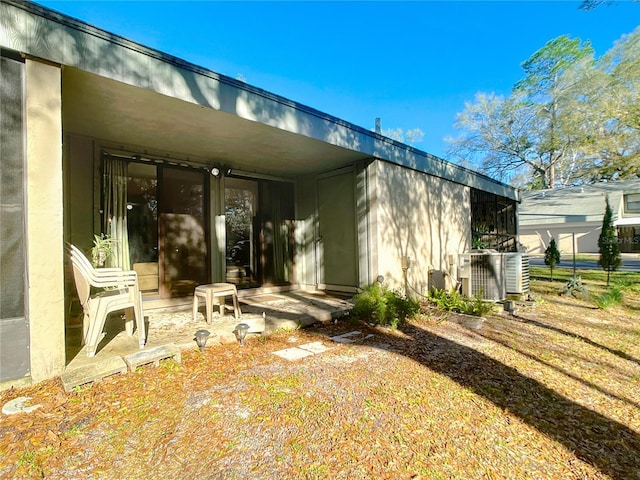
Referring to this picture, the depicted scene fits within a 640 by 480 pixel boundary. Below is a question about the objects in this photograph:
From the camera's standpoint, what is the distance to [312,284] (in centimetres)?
711

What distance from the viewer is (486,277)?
620 centimetres

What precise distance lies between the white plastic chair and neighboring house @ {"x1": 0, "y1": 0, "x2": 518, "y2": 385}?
0.86 feet

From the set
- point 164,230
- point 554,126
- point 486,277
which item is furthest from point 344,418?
point 554,126

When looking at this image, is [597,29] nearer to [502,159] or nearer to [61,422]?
[502,159]

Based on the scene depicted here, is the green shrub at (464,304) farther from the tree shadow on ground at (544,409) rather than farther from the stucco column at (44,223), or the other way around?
the stucco column at (44,223)

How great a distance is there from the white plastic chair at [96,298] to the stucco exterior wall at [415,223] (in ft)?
12.5

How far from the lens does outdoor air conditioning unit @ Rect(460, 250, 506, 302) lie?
613 centimetres

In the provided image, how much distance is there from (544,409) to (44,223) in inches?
160

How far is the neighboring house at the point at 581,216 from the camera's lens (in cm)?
1916

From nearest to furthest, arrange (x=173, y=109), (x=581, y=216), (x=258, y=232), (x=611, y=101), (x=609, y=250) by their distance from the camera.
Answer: (x=173, y=109)
(x=258, y=232)
(x=609, y=250)
(x=611, y=101)
(x=581, y=216)

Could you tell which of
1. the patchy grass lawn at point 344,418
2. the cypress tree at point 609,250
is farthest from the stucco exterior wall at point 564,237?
the patchy grass lawn at point 344,418

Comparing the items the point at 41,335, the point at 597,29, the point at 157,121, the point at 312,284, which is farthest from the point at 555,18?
the point at 41,335

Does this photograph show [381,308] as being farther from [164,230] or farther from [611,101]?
[611,101]

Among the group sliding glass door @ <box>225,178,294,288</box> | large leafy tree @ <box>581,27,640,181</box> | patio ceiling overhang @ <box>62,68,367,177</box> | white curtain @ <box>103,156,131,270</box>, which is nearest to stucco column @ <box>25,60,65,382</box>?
patio ceiling overhang @ <box>62,68,367,177</box>
